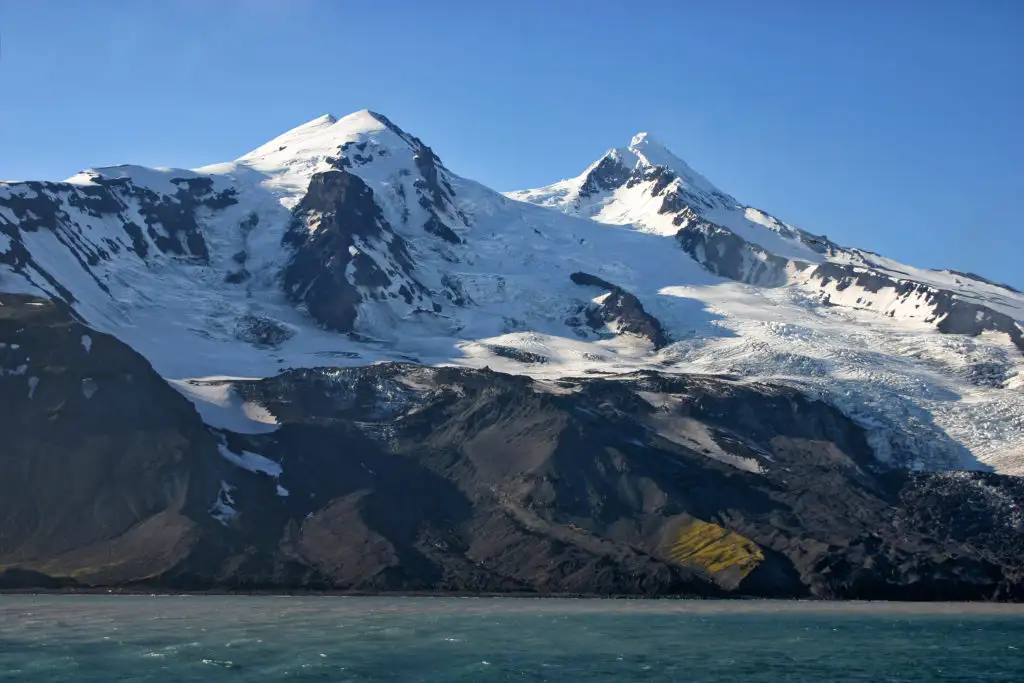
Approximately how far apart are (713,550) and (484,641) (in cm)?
7315

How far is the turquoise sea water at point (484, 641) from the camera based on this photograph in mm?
93750

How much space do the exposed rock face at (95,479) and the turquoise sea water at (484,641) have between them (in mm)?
17797

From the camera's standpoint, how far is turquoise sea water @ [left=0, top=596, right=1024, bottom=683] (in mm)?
93750

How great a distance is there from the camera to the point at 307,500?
19125 cm

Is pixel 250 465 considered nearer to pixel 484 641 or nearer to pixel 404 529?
pixel 404 529

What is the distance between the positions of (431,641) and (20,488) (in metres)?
91.9

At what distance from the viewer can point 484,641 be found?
11244 cm

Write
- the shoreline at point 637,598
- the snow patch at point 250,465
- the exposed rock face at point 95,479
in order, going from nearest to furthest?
1. the shoreline at point 637,598
2. the exposed rock face at point 95,479
3. the snow patch at point 250,465

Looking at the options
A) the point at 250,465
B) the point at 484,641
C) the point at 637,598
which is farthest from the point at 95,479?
the point at 484,641

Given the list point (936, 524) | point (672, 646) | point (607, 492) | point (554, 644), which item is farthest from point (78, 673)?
point (936, 524)

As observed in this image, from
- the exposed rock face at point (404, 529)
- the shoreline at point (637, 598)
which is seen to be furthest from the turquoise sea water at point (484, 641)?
the exposed rock face at point (404, 529)

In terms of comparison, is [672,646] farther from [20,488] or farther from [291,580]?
[20,488]

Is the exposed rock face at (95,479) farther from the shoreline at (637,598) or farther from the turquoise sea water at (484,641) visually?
the turquoise sea water at (484,641)

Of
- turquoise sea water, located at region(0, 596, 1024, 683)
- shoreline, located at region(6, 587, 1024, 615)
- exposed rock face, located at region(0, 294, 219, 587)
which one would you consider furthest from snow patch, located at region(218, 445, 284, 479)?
turquoise sea water, located at region(0, 596, 1024, 683)
